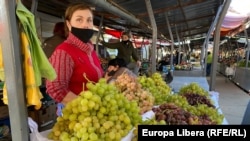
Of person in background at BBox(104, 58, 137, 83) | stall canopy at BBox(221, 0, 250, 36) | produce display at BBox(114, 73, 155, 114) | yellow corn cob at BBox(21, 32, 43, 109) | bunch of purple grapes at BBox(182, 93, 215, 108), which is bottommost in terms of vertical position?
bunch of purple grapes at BBox(182, 93, 215, 108)

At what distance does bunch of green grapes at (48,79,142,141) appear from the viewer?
1.26 meters

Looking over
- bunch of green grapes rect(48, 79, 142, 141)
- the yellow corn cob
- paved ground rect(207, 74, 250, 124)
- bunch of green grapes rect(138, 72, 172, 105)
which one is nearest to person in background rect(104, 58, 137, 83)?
bunch of green grapes rect(138, 72, 172, 105)

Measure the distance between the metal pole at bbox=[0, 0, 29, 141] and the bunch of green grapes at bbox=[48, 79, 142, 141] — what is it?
0.77 feet

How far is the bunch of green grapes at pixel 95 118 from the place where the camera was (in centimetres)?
126

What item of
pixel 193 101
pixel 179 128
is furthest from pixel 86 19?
pixel 193 101

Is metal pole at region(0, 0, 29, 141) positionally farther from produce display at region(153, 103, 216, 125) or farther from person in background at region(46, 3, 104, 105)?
produce display at region(153, 103, 216, 125)

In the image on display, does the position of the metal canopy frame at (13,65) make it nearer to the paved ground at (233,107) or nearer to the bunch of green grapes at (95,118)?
the bunch of green grapes at (95,118)

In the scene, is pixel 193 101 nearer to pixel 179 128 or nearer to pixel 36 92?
pixel 179 128

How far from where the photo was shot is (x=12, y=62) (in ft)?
3.81

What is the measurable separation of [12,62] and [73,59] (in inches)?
32.8

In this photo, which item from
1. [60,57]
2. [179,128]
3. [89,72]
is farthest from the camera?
[89,72]

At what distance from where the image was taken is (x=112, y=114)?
1362 mm

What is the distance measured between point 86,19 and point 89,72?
1.43 ft

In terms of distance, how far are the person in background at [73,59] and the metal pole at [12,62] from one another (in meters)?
0.67
